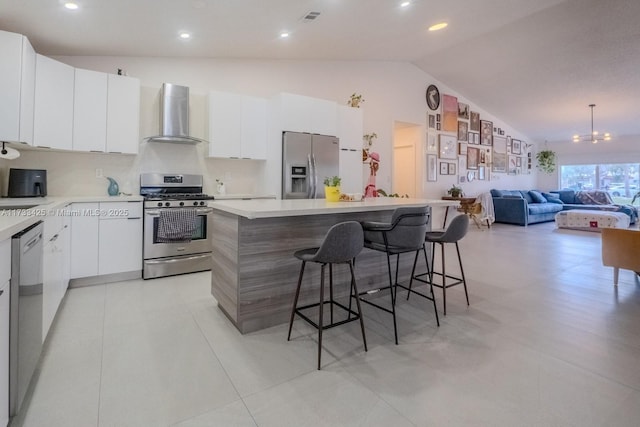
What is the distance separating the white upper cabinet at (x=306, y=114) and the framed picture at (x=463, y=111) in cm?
452

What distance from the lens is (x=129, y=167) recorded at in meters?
4.17

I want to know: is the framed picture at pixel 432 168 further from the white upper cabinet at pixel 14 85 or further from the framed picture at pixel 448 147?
the white upper cabinet at pixel 14 85

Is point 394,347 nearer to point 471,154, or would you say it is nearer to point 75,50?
point 75,50

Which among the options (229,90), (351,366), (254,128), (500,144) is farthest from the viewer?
(500,144)

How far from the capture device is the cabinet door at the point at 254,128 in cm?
458

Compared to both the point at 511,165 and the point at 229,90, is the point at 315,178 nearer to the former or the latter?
the point at 229,90

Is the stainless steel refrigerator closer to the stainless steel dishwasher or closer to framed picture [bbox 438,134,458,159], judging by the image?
the stainless steel dishwasher

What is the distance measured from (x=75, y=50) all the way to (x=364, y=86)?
4.38m

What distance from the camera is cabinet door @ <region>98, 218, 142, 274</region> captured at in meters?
3.53

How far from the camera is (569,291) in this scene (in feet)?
11.3

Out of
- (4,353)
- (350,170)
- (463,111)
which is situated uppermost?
(463,111)

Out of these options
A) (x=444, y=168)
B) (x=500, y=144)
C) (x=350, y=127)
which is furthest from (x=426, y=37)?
(x=500, y=144)

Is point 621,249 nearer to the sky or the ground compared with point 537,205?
nearer to the ground

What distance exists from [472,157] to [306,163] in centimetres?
567
